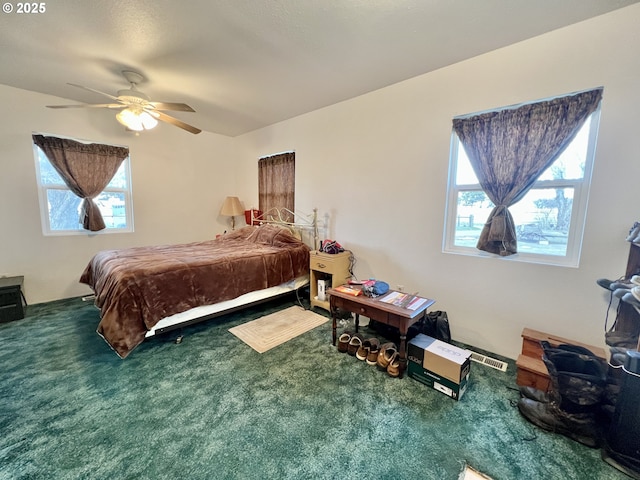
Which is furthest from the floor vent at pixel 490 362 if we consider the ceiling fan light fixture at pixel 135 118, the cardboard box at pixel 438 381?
the ceiling fan light fixture at pixel 135 118

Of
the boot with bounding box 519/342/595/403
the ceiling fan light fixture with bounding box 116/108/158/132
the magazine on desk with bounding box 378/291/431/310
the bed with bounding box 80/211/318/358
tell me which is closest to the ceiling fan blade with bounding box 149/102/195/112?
the ceiling fan light fixture with bounding box 116/108/158/132

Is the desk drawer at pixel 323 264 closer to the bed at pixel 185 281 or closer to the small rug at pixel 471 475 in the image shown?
the bed at pixel 185 281

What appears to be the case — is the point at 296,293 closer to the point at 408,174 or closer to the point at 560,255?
the point at 408,174

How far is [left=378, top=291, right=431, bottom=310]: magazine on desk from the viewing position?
215cm

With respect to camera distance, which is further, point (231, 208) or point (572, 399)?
point (231, 208)

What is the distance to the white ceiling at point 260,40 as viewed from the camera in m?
1.76

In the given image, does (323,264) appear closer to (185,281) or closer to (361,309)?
(361,309)

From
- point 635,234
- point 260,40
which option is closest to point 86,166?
point 260,40

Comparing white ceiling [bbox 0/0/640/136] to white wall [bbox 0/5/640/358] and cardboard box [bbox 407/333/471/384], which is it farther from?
cardboard box [bbox 407/333/471/384]

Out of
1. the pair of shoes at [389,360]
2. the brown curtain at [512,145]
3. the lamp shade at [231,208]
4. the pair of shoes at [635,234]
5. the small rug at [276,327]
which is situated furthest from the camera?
the lamp shade at [231,208]

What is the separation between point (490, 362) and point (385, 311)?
1066 mm

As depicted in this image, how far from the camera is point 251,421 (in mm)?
1620

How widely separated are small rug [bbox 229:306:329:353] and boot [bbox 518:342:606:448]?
1.93 metres

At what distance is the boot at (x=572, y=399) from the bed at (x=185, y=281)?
2576 millimetres
